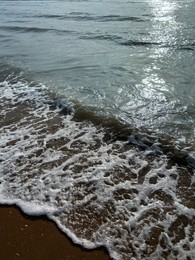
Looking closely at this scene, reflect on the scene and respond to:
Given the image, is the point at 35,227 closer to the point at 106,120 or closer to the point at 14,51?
the point at 106,120

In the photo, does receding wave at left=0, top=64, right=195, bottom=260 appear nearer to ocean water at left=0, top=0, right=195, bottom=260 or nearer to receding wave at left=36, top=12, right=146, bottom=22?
ocean water at left=0, top=0, right=195, bottom=260

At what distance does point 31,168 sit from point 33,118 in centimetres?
182

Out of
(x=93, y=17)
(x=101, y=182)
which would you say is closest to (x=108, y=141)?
(x=101, y=182)

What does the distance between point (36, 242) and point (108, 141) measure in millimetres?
2358

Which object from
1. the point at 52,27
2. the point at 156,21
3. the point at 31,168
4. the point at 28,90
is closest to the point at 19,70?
the point at 28,90

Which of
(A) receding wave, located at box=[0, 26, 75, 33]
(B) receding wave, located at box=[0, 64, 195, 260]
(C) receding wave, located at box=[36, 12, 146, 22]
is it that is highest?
(C) receding wave, located at box=[36, 12, 146, 22]

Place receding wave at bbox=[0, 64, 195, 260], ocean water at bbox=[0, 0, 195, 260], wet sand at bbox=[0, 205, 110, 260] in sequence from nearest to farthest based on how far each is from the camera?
wet sand at bbox=[0, 205, 110, 260]
receding wave at bbox=[0, 64, 195, 260]
ocean water at bbox=[0, 0, 195, 260]

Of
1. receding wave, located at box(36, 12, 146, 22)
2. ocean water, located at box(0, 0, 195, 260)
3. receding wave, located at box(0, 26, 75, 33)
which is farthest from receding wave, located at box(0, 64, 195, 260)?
receding wave, located at box(36, 12, 146, 22)

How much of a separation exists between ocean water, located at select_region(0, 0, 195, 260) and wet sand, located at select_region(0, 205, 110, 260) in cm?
12

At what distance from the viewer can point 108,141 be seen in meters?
5.17

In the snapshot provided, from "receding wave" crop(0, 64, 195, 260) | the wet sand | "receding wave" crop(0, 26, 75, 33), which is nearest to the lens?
the wet sand

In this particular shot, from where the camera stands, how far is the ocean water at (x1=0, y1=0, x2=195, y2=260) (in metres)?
3.51

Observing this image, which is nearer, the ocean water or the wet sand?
the wet sand

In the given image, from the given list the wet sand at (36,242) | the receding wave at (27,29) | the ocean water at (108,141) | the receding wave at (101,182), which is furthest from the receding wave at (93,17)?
the wet sand at (36,242)
